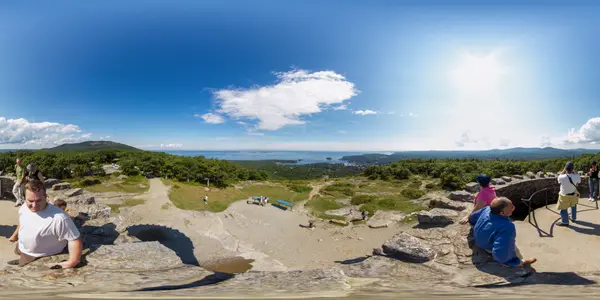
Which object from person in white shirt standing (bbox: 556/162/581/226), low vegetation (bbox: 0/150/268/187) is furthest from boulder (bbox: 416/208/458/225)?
low vegetation (bbox: 0/150/268/187)

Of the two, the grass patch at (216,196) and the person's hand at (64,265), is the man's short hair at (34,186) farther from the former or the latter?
the grass patch at (216,196)

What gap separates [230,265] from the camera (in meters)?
10.1

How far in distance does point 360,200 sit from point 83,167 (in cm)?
2764

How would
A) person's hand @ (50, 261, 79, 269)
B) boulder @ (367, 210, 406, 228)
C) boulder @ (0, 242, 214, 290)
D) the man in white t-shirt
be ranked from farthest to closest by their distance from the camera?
boulder @ (367, 210, 406, 228) < the man in white t-shirt < person's hand @ (50, 261, 79, 269) < boulder @ (0, 242, 214, 290)

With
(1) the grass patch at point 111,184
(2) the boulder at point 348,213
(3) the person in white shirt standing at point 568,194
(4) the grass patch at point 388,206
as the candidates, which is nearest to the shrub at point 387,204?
(4) the grass patch at point 388,206

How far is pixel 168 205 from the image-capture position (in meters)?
17.0

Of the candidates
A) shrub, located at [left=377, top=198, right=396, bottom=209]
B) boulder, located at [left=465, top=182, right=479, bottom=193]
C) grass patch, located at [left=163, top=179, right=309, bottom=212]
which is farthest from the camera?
grass patch, located at [left=163, top=179, right=309, bottom=212]

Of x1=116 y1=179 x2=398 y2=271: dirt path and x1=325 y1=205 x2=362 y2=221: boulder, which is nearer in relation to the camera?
x1=116 y1=179 x2=398 y2=271: dirt path

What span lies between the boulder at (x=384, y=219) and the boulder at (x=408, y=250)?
8.05m

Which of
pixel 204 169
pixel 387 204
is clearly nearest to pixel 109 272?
pixel 387 204

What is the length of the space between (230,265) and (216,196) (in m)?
12.8

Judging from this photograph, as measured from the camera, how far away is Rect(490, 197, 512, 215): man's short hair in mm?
3706

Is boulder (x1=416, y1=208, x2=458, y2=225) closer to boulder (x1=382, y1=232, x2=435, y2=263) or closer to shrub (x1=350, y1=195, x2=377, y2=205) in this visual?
boulder (x1=382, y1=232, x2=435, y2=263)

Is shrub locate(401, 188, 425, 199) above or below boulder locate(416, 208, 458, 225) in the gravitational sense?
below
